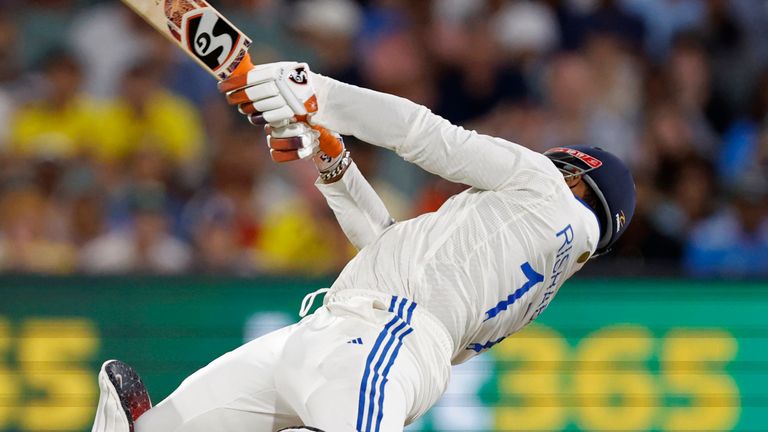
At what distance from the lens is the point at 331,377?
4203 millimetres

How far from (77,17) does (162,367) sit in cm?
308

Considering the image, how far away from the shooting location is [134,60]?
8.99 metres

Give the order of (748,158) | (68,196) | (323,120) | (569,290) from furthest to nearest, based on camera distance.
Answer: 1. (748,158)
2. (68,196)
3. (569,290)
4. (323,120)

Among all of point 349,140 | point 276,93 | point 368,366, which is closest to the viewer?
point 368,366

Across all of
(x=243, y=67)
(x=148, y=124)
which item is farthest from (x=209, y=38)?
(x=148, y=124)

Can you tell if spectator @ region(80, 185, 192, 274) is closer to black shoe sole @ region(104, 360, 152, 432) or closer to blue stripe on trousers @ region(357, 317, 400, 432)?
black shoe sole @ region(104, 360, 152, 432)

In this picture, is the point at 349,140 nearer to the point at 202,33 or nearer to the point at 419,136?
the point at 202,33

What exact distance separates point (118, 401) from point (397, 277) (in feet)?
3.27

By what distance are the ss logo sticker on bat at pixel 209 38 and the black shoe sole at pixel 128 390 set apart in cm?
105

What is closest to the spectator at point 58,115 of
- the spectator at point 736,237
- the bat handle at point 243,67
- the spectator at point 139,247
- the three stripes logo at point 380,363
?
the spectator at point 139,247

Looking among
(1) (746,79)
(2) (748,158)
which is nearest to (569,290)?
(2) (748,158)

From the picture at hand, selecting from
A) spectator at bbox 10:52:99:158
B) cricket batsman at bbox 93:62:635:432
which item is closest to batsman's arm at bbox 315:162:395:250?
cricket batsman at bbox 93:62:635:432

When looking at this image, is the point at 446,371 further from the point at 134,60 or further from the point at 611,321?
the point at 134,60

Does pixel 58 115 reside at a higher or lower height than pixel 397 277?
lower
